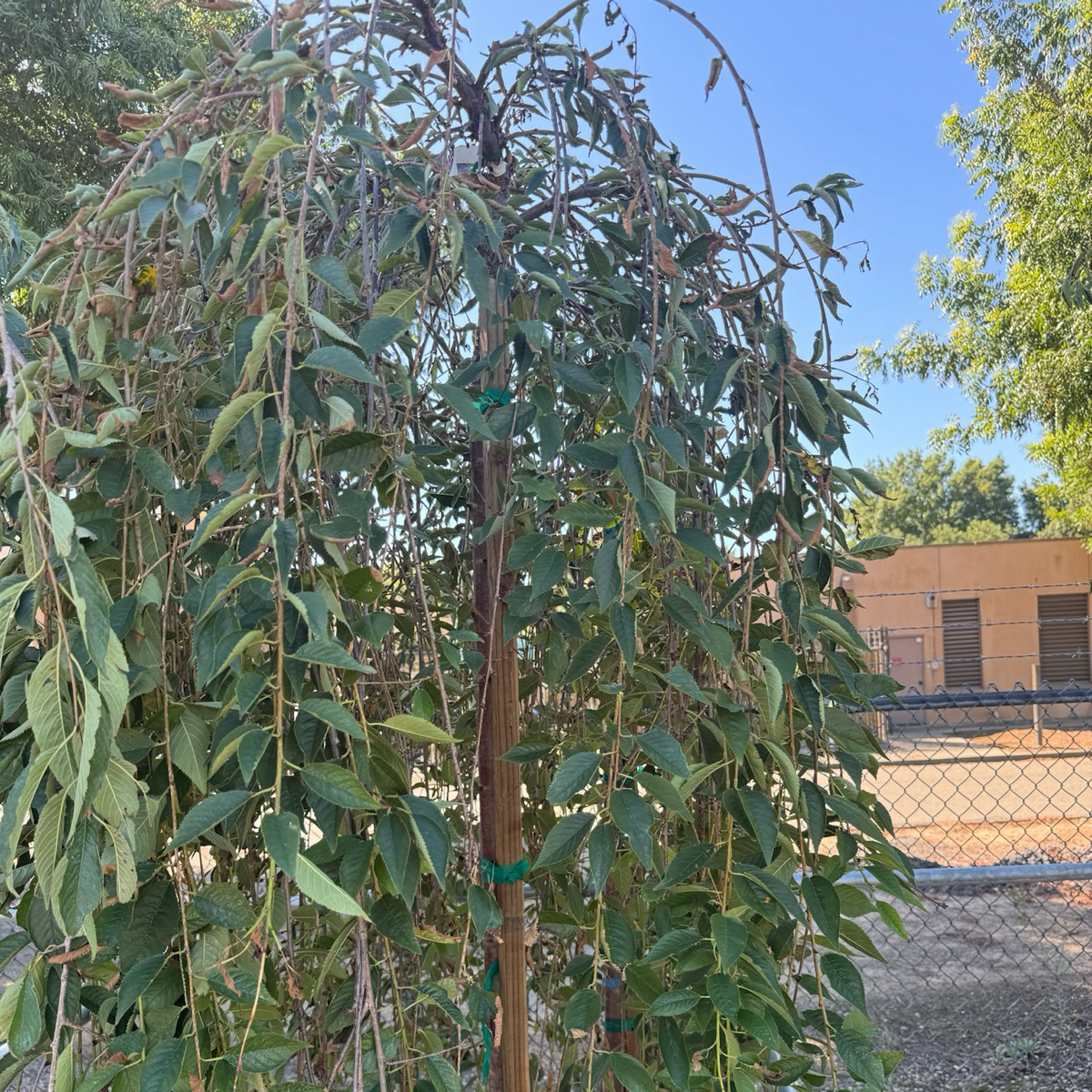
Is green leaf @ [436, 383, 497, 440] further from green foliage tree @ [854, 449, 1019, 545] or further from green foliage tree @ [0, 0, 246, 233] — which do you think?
green foliage tree @ [854, 449, 1019, 545]

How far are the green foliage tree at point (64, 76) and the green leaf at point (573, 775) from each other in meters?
4.55

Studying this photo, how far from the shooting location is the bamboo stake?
2.76 feet

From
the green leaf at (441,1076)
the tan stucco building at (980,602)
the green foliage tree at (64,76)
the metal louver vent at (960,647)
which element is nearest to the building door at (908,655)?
the tan stucco building at (980,602)

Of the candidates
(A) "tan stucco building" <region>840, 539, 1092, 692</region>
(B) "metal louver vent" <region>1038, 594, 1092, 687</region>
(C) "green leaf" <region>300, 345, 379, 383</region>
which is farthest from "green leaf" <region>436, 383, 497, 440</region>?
(B) "metal louver vent" <region>1038, 594, 1092, 687</region>

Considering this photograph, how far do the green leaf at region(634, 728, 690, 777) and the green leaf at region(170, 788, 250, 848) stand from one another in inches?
9.5

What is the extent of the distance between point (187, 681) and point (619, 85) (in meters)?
0.61

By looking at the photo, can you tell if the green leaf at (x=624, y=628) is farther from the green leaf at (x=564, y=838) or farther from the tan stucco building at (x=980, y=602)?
the tan stucco building at (x=980, y=602)

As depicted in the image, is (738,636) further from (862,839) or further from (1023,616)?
(1023,616)

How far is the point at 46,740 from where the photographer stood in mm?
439

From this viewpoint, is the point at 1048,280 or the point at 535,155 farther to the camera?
the point at 1048,280

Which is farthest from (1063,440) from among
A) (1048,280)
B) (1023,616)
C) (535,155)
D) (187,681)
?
(187,681)

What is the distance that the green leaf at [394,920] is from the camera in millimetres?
519

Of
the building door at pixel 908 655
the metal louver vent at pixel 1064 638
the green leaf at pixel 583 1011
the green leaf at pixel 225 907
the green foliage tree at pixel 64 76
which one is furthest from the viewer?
the metal louver vent at pixel 1064 638

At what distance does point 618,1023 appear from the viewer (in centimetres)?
93
